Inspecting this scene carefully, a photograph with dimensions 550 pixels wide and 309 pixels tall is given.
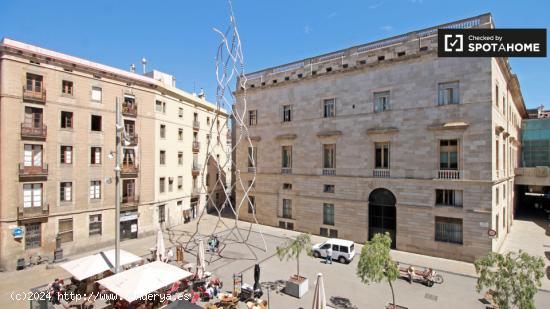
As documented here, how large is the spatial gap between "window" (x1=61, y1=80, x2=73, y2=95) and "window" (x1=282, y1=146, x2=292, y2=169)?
20.8 m

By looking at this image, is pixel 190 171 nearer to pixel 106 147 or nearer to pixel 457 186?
pixel 106 147

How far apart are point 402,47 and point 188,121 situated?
25.5 m

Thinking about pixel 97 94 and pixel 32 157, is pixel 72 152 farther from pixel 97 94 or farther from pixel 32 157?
pixel 97 94

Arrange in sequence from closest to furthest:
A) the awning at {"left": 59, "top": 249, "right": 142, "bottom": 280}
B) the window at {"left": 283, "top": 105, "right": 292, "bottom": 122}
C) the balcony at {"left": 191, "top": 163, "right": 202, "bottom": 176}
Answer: the awning at {"left": 59, "top": 249, "right": 142, "bottom": 280}, the window at {"left": 283, "top": 105, "right": 292, "bottom": 122}, the balcony at {"left": 191, "top": 163, "right": 202, "bottom": 176}

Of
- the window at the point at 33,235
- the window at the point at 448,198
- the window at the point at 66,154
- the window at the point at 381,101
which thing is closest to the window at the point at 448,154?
the window at the point at 448,198

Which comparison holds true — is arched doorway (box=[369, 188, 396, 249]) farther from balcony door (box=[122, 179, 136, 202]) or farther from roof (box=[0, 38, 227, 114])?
roof (box=[0, 38, 227, 114])

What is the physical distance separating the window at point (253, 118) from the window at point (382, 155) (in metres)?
15.1

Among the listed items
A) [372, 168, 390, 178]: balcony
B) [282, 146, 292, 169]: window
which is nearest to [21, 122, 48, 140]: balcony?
[282, 146, 292, 169]: window

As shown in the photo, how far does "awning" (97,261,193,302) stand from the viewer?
12672 millimetres

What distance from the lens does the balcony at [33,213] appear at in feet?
68.9

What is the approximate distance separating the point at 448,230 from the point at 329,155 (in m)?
12.2

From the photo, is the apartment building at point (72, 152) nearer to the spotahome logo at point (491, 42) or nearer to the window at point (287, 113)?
the window at point (287, 113)

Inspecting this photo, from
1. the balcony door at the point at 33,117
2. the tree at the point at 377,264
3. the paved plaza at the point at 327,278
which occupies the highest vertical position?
the balcony door at the point at 33,117

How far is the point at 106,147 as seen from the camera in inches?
1019
